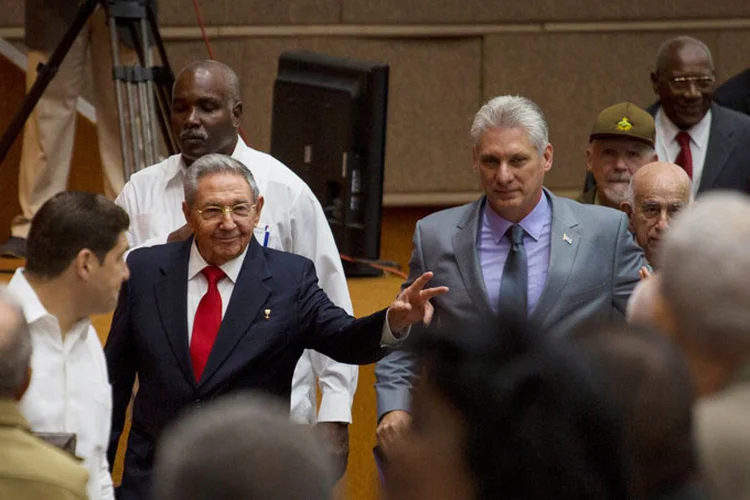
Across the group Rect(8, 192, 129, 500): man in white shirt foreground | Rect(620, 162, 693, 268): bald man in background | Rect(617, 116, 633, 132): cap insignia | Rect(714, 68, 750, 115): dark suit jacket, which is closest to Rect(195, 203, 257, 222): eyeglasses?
Rect(8, 192, 129, 500): man in white shirt foreground

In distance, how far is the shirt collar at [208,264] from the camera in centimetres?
358

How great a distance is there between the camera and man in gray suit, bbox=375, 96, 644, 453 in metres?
3.54

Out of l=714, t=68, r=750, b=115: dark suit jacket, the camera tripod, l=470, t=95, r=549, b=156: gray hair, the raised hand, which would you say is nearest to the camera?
the raised hand

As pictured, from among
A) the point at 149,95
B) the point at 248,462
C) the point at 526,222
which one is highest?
the point at 149,95

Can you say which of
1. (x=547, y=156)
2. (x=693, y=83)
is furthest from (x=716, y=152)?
(x=547, y=156)

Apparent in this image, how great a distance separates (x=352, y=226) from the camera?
208 inches

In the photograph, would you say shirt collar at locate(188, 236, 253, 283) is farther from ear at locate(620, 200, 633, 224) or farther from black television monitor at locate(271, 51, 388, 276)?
black television monitor at locate(271, 51, 388, 276)

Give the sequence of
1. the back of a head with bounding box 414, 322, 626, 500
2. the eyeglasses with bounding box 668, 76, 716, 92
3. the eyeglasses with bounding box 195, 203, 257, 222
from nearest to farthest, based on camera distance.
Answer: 1. the back of a head with bounding box 414, 322, 626, 500
2. the eyeglasses with bounding box 195, 203, 257, 222
3. the eyeglasses with bounding box 668, 76, 716, 92

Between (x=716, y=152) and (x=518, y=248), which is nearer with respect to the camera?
(x=518, y=248)

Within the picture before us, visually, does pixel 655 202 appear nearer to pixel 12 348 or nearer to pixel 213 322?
pixel 213 322

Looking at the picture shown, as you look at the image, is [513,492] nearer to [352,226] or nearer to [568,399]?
[568,399]

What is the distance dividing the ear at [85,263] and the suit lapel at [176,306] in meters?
0.39

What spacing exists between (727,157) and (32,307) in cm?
278

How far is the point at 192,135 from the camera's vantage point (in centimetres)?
425
